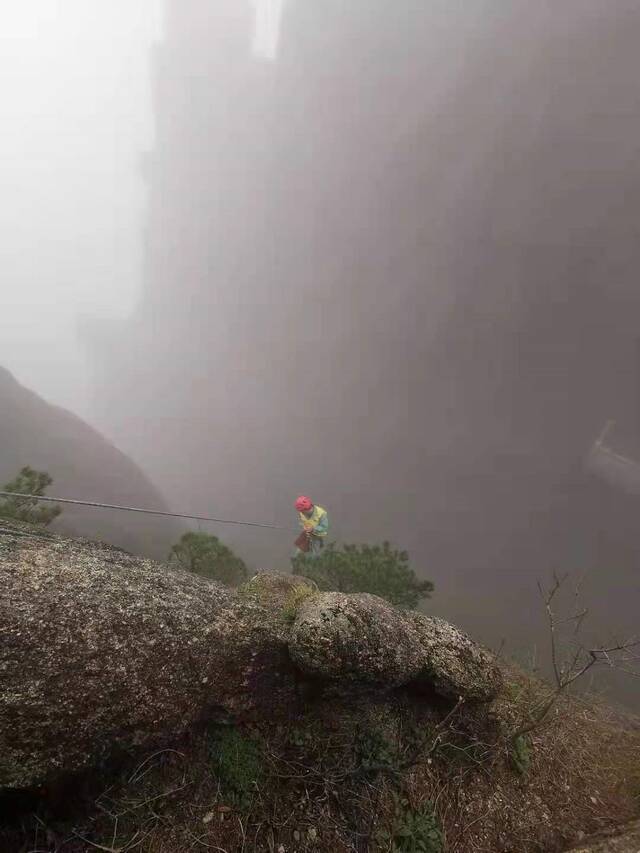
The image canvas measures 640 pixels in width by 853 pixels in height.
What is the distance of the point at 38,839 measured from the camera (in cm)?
269

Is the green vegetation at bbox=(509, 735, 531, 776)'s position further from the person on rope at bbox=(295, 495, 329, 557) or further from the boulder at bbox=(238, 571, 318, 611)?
the person on rope at bbox=(295, 495, 329, 557)

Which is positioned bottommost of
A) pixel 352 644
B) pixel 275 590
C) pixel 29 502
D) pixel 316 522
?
pixel 29 502

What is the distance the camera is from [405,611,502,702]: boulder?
3.96 meters

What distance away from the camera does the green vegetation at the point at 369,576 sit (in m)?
8.83

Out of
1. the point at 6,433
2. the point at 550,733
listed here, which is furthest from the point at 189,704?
the point at 6,433

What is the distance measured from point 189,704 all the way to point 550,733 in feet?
15.0

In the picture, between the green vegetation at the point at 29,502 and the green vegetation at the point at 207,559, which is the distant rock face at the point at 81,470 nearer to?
the green vegetation at the point at 29,502

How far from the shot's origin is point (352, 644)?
366 cm

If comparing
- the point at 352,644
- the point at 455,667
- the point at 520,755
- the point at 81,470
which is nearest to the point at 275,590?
the point at 352,644

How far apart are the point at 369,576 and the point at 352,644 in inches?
214

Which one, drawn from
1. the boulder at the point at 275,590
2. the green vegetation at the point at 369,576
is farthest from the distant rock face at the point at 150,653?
the green vegetation at the point at 369,576

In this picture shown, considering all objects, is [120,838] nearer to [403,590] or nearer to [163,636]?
[163,636]

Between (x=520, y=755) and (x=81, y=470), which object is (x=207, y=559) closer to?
(x=520, y=755)

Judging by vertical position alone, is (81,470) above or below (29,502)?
→ below
